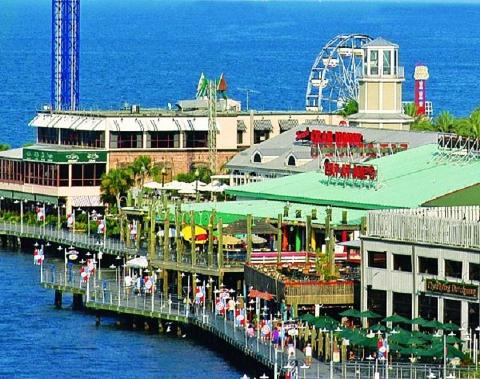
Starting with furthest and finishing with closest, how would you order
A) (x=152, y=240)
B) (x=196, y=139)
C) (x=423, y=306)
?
(x=196, y=139), (x=152, y=240), (x=423, y=306)

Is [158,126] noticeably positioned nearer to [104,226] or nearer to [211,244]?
[104,226]

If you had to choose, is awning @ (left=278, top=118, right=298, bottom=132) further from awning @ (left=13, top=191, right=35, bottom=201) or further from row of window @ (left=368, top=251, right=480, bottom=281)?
row of window @ (left=368, top=251, right=480, bottom=281)

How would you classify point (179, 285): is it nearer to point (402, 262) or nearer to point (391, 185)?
point (391, 185)

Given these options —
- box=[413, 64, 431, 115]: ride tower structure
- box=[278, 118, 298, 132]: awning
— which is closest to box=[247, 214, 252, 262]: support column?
box=[278, 118, 298, 132]: awning

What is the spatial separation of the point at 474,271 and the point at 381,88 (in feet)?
172

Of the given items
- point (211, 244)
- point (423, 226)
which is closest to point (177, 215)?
point (211, 244)

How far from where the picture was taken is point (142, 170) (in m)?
155

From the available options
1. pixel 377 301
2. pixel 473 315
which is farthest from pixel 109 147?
pixel 473 315

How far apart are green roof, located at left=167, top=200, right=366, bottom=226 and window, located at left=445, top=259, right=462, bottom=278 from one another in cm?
1937

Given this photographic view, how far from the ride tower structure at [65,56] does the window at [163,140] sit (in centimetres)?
1980

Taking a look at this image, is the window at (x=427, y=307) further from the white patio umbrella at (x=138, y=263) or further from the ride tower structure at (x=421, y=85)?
the ride tower structure at (x=421, y=85)

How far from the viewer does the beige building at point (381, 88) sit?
15425 centimetres

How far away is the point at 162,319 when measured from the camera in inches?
4653

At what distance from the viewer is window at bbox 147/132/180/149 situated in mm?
162250
